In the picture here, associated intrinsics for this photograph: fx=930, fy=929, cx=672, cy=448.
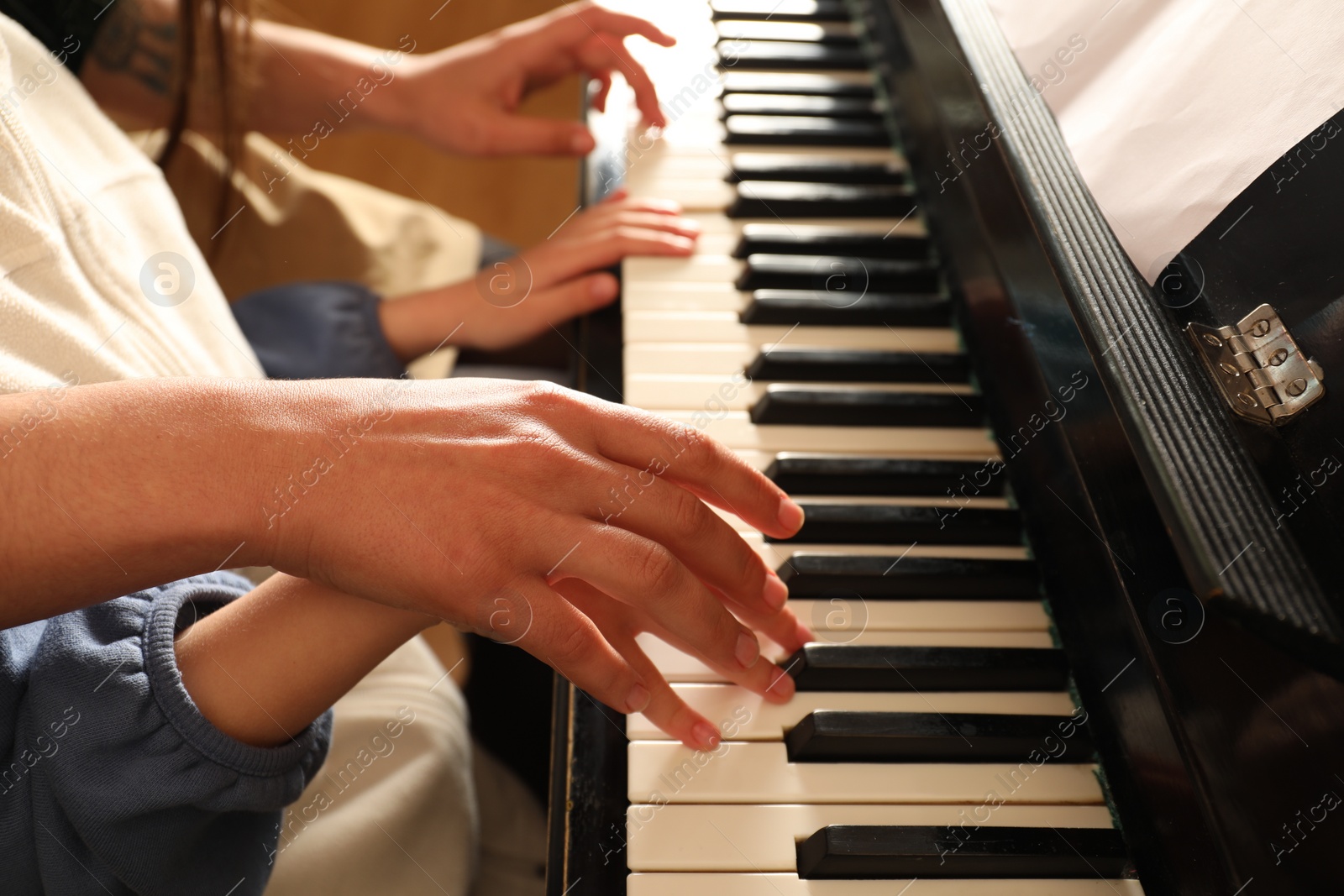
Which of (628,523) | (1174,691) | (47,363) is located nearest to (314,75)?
(47,363)

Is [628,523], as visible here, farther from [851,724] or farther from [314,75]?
[314,75]

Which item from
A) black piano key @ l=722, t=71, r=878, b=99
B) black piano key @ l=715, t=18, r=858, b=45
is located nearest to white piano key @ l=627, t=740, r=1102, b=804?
black piano key @ l=722, t=71, r=878, b=99

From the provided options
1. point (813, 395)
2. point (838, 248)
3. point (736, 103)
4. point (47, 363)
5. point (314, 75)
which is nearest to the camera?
point (47, 363)

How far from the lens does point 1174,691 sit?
625 millimetres

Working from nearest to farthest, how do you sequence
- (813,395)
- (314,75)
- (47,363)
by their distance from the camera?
(47,363)
(813,395)
(314,75)

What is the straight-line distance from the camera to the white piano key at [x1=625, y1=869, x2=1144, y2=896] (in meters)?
0.65

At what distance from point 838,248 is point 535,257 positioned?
1.22ft

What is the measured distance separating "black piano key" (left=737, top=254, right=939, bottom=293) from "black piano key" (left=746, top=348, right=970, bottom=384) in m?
0.11

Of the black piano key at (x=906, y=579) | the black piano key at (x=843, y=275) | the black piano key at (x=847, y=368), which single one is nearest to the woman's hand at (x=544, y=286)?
the black piano key at (x=843, y=275)

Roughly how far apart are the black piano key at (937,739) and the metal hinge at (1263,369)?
0.28 meters

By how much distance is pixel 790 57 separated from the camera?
1.27m

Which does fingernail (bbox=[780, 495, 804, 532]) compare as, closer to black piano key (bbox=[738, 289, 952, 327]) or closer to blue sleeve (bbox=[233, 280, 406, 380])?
black piano key (bbox=[738, 289, 952, 327])

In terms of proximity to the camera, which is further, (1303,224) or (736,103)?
(736,103)

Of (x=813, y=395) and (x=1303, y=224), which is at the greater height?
(x=1303, y=224)
